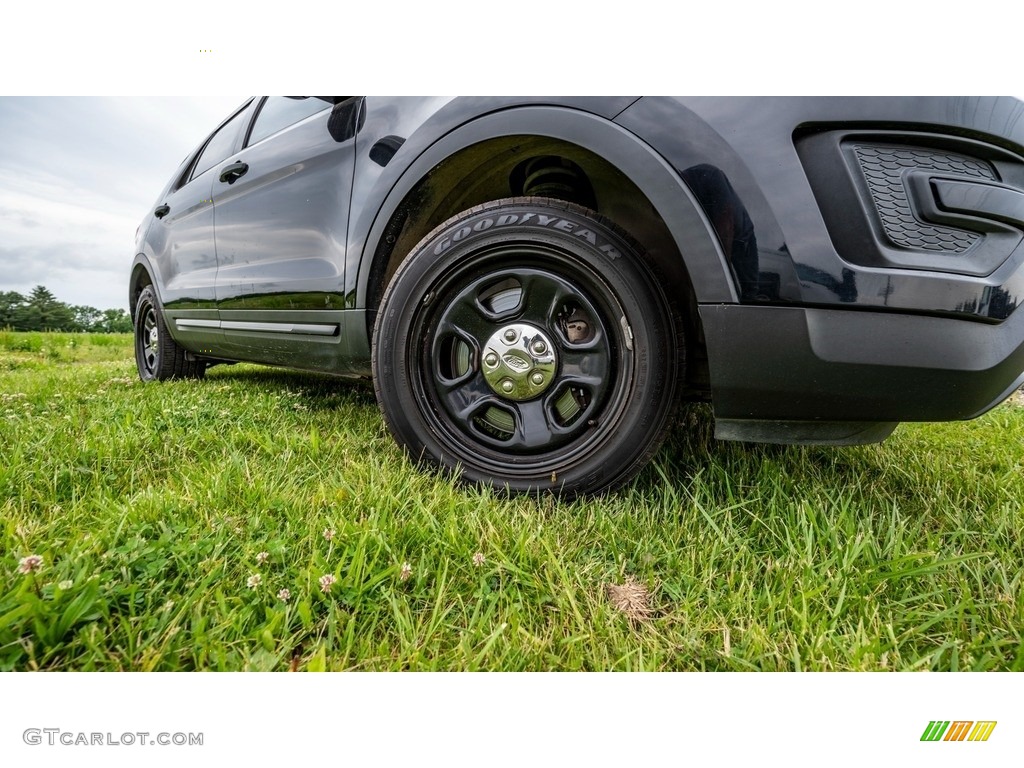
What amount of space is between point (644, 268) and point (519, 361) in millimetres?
415

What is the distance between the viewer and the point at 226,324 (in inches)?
95.4

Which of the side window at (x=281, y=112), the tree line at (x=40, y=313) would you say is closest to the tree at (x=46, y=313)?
the tree line at (x=40, y=313)

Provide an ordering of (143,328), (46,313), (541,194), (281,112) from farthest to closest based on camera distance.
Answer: (143,328), (281,112), (46,313), (541,194)

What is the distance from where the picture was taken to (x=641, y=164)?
46.7 inches

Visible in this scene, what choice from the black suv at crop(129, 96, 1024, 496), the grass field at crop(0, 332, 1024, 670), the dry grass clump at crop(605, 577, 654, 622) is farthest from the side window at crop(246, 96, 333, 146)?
the dry grass clump at crop(605, 577, 654, 622)

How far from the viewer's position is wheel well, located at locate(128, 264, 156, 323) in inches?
138

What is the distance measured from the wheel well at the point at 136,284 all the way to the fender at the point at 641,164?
324 centimetres

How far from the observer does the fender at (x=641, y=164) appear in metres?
1.15
